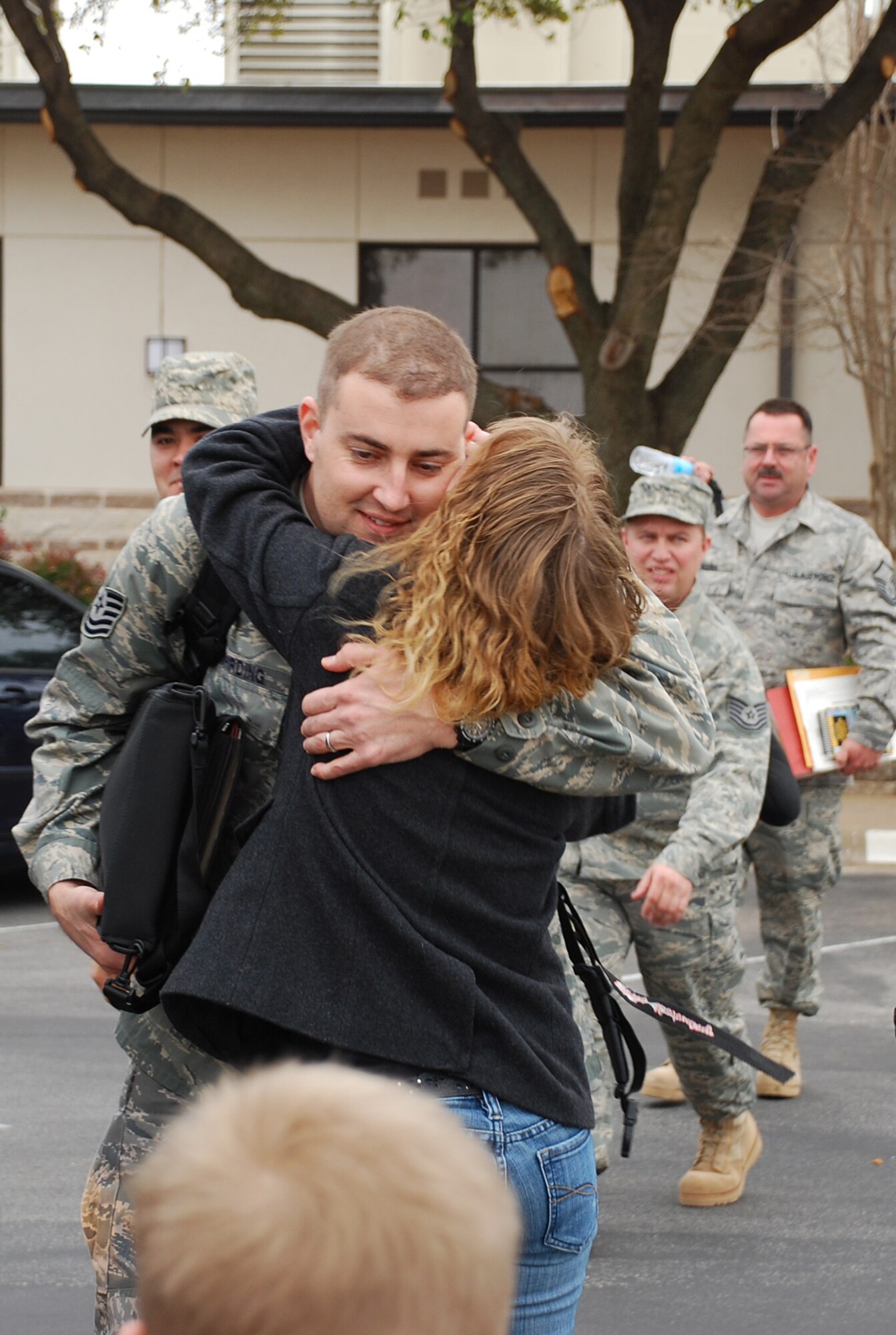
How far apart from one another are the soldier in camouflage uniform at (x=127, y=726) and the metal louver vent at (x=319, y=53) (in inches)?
561

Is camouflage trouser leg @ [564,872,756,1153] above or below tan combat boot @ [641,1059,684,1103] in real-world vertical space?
above

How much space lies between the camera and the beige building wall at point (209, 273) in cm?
1523

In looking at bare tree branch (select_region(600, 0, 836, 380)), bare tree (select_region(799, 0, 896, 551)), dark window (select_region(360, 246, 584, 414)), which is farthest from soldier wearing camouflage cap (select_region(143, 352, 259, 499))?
dark window (select_region(360, 246, 584, 414))

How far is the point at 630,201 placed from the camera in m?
12.2

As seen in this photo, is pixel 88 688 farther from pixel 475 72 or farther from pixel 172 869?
pixel 475 72

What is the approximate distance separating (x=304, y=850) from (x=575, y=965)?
696mm

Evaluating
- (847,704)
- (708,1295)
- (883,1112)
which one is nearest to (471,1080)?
(708,1295)

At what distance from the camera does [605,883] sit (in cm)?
448

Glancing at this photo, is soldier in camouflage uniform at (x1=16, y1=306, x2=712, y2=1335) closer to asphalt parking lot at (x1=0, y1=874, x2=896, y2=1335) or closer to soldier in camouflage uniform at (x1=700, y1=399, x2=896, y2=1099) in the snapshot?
asphalt parking lot at (x1=0, y1=874, x2=896, y2=1335)

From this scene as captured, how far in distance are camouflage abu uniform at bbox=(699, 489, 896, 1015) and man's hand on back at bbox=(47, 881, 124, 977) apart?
13.0ft

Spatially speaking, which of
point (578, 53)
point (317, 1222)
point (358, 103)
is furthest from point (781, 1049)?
point (578, 53)

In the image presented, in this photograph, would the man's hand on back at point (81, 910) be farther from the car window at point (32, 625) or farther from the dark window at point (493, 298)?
the dark window at point (493, 298)

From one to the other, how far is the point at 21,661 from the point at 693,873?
17.3 ft

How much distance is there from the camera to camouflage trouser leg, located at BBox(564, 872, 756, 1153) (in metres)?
4.46
